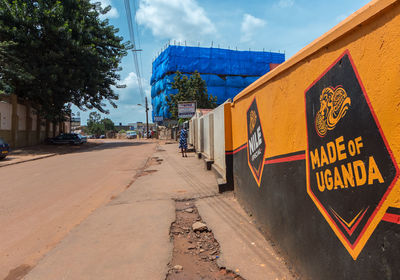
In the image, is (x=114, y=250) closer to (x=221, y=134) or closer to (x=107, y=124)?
(x=221, y=134)

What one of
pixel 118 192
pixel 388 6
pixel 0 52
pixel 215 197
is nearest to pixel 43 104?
pixel 0 52

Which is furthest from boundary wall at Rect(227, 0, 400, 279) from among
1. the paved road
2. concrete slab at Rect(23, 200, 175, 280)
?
the paved road

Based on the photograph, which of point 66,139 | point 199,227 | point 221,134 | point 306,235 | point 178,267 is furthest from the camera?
point 66,139

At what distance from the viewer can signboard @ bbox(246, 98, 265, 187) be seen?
356 centimetres

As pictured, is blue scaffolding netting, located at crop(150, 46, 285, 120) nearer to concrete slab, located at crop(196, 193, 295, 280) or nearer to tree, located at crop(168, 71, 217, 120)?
tree, located at crop(168, 71, 217, 120)

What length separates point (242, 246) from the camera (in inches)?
125

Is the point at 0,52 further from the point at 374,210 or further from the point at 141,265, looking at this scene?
the point at 374,210

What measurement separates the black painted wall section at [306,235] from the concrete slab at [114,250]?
1335 mm

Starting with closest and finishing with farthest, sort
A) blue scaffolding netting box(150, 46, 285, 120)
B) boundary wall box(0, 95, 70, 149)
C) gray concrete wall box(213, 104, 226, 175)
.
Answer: gray concrete wall box(213, 104, 226, 175), boundary wall box(0, 95, 70, 149), blue scaffolding netting box(150, 46, 285, 120)

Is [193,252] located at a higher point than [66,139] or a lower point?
lower

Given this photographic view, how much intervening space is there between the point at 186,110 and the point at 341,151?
20.2 metres

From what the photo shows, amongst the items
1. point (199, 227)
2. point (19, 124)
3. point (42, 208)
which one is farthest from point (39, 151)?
point (199, 227)

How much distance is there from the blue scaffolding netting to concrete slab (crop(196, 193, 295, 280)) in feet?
118

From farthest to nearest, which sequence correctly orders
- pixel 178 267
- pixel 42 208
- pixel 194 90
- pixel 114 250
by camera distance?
pixel 194 90, pixel 42 208, pixel 114 250, pixel 178 267
